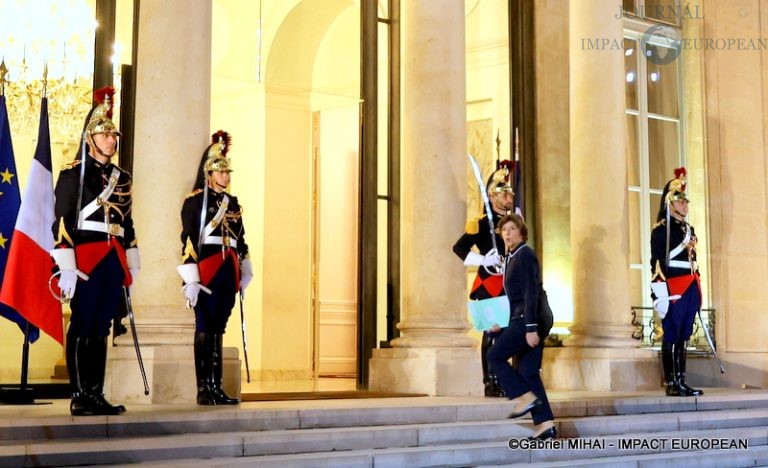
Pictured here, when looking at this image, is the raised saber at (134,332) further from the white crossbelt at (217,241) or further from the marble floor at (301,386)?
the marble floor at (301,386)

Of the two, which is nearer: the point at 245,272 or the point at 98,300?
the point at 98,300

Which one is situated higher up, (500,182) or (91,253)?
(500,182)

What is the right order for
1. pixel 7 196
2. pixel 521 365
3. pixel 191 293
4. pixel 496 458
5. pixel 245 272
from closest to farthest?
1. pixel 496 458
2. pixel 521 365
3. pixel 191 293
4. pixel 7 196
5. pixel 245 272

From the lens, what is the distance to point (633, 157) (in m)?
14.8

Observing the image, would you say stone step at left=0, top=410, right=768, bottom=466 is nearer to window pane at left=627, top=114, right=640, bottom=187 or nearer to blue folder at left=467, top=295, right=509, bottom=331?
blue folder at left=467, top=295, right=509, bottom=331

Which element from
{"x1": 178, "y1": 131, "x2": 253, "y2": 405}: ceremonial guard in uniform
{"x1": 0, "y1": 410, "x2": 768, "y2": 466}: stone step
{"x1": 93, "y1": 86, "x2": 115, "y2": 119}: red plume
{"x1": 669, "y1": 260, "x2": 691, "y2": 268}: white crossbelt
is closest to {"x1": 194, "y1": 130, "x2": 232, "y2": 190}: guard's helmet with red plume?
{"x1": 178, "y1": 131, "x2": 253, "y2": 405}: ceremonial guard in uniform

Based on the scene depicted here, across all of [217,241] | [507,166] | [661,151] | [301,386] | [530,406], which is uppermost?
[661,151]

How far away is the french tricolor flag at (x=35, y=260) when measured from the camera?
8289 millimetres

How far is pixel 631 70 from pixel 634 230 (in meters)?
2.04

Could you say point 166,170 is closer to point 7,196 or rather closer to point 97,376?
point 7,196

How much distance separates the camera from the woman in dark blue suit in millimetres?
8195

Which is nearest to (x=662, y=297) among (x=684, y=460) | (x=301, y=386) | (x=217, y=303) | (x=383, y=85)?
(x=684, y=460)

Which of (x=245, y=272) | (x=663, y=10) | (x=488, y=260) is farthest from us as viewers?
(x=663, y=10)

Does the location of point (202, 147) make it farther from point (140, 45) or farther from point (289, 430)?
point (289, 430)
